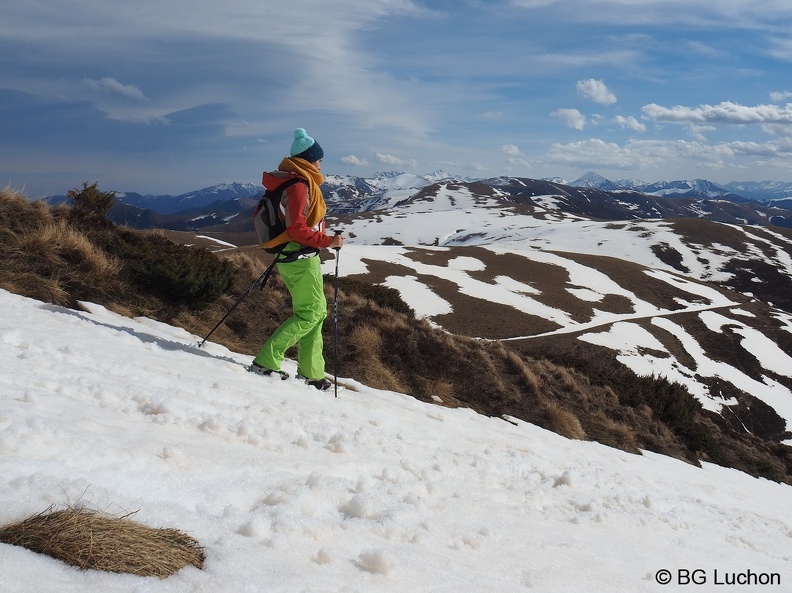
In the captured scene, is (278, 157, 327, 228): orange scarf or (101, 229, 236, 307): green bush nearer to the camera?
(278, 157, 327, 228): orange scarf

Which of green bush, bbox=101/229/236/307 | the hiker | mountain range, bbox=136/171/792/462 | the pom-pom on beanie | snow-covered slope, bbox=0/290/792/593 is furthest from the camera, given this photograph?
mountain range, bbox=136/171/792/462

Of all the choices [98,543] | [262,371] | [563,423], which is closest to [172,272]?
[262,371]

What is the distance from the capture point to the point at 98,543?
Answer: 101 inches

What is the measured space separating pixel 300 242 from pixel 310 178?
954 millimetres

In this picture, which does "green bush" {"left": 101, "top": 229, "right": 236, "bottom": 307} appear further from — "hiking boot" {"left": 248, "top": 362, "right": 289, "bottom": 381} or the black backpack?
the black backpack

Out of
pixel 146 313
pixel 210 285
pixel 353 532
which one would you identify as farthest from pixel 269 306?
pixel 353 532

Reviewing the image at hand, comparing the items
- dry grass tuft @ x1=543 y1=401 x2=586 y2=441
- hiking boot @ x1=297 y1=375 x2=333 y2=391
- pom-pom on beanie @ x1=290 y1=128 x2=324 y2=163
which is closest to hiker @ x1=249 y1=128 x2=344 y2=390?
pom-pom on beanie @ x1=290 y1=128 x2=324 y2=163

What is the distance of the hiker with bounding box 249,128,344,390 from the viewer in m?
7.34

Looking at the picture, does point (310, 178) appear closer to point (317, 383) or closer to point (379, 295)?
point (317, 383)

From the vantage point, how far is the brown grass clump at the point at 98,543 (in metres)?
2.49

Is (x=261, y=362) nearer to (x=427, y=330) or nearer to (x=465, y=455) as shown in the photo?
(x=465, y=455)

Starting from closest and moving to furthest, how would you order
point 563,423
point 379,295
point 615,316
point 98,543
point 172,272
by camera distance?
1. point 98,543
2. point 172,272
3. point 563,423
4. point 379,295
5. point 615,316

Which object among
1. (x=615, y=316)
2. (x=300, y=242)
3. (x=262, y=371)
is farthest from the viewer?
(x=615, y=316)

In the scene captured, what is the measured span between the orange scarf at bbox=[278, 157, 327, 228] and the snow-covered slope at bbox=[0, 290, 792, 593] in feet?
8.16
